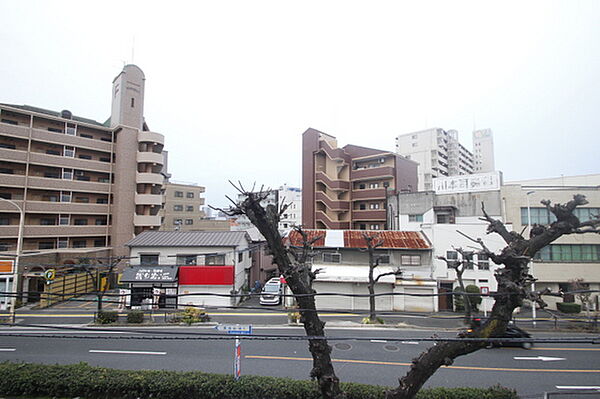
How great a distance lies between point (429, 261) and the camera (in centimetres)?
2486

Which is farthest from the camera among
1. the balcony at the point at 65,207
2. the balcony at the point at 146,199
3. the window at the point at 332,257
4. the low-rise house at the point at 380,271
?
the balcony at the point at 146,199

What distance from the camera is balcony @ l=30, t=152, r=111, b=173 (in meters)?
32.1

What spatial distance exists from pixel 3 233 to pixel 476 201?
4724cm

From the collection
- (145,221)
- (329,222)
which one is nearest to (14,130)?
(145,221)

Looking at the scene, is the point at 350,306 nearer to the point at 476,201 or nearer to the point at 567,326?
the point at 567,326

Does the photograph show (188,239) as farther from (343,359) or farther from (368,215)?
(368,215)

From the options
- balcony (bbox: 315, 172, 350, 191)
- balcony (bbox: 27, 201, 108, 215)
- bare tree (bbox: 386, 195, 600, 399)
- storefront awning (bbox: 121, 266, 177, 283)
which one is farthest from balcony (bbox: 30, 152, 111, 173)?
bare tree (bbox: 386, 195, 600, 399)

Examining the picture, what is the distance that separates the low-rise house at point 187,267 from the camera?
24.0 meters

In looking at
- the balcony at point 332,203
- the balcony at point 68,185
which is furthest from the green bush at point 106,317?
the balcony at point 332,203

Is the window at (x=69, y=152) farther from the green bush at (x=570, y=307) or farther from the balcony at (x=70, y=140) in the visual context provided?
the green bush at (x=570, y=307)

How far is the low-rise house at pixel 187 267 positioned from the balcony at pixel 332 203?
57.0 feet

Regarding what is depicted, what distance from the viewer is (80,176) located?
1375 inches

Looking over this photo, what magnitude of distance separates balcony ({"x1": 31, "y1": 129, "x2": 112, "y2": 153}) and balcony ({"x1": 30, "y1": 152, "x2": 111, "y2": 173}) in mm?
1744

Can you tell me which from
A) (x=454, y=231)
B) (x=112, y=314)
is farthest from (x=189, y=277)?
(x=454, y=231)
